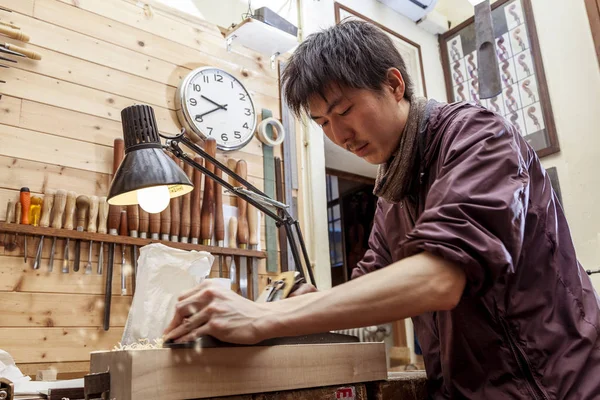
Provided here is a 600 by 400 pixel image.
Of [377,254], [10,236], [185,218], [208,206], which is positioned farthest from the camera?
[208,206]

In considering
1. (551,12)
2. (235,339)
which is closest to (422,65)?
(551,12)

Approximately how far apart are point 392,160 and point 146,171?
35.1 inches

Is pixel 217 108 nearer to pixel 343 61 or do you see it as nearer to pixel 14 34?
pixel 14 34

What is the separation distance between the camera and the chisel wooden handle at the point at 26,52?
7.27ft

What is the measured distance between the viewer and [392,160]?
48.3 inches

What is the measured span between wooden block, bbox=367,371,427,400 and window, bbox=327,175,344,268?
350 cm

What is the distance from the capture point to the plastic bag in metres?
1.92

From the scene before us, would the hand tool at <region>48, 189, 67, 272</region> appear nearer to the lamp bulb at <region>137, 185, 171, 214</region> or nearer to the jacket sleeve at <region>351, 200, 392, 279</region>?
the lamp bulb at <region>137, 185, 171, 214</region>

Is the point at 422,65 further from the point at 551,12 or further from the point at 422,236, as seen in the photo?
the point at 422,236

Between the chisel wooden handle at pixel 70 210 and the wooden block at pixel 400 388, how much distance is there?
1560 millimetres

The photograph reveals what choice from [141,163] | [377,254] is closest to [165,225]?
[141,163]

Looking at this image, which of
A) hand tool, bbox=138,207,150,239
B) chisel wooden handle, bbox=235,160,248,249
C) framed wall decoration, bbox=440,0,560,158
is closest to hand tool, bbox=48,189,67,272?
hand tool, bbox=138,207,150,239

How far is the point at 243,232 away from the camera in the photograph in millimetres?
2738

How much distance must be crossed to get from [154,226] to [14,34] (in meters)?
1.04
